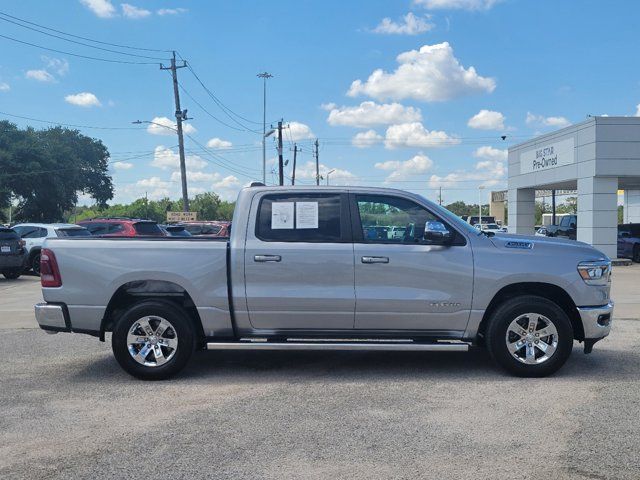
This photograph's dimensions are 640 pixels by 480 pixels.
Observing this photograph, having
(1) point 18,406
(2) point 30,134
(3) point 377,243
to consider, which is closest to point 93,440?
(1) point 18,406

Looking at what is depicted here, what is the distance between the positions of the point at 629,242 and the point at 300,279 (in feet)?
73.9

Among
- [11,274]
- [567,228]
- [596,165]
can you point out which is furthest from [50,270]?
[567,228]

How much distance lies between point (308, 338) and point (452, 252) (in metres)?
Result: 1.69

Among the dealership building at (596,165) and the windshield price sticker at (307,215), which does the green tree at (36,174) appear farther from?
the windshield price sticker at (307,215)

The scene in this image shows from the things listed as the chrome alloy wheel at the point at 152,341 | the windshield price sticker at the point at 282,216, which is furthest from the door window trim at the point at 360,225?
the chrome alloy wheel at the point at 152,341

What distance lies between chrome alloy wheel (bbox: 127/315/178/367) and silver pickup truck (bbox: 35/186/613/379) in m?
0.01

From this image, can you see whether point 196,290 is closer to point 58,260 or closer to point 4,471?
point 58,260

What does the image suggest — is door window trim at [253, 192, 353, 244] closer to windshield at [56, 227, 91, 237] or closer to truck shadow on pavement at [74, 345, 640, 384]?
truck shadow on pavement at [74, 345, 640, 384]

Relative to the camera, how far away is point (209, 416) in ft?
16.8

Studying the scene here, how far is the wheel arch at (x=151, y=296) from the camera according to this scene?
626 cm

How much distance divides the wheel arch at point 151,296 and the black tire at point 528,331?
2968 mm

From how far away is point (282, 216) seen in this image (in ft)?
20.7

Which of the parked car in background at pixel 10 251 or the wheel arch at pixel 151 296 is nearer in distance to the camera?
the wheel arch at pixel 151 296

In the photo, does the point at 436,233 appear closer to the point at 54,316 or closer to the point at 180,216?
the point at 54,316
